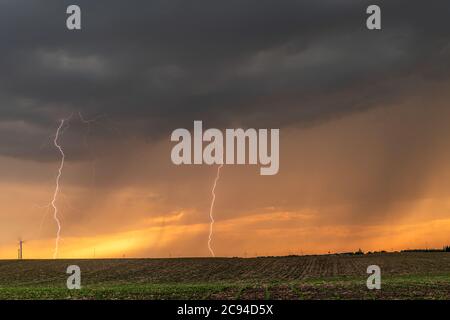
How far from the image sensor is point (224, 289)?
34.7 meters

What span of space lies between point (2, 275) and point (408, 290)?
5965 cm

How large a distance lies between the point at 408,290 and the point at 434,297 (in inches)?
137

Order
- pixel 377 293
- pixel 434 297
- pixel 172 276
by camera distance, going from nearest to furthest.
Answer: pixel 434 297 → pixel 377 293 → pixel 172 276
